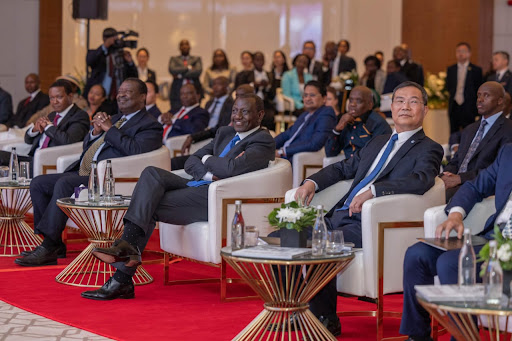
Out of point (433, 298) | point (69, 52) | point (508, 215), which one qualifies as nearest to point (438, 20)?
point (69, 52)

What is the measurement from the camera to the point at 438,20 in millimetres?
15133

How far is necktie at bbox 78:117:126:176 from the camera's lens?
22.6ft

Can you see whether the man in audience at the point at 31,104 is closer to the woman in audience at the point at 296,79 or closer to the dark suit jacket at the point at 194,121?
the dark suit jacket at the point at 194,121

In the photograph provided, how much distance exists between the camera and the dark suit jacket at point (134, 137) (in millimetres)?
6711

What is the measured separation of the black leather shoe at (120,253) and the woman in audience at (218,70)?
8.01m

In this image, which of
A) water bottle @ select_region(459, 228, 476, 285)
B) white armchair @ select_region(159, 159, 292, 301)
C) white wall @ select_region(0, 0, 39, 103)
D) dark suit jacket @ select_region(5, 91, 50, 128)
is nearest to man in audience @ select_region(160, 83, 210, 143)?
dark suit jacket @ select_region(5, 91, 50, 128)

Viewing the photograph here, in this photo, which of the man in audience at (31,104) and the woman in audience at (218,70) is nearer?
the man in audience at (31,104)

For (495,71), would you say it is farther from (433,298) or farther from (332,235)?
(433,298)

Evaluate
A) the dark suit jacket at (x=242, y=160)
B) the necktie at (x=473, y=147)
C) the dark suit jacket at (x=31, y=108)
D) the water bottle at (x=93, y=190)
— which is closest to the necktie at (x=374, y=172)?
the dark suit jacket at (x=242, y=160)

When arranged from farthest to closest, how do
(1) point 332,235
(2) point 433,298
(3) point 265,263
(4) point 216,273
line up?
(4) point 216,273 → (1) point 332,235 → (3) point 265,263 → (2) point 433,298

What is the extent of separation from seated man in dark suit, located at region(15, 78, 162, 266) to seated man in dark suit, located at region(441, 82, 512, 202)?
222 centimetres

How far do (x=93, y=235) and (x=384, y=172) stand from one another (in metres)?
2.11

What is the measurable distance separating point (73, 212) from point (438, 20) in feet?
34.4

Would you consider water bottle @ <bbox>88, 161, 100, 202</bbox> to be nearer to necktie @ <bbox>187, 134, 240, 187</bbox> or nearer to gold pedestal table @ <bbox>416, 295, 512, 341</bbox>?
necktie @ <bbox>187, 134, 240, 187</bbox>
